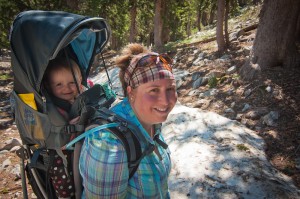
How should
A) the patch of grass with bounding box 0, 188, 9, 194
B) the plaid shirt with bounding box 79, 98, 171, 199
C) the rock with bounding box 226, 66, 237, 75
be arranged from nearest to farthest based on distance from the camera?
the plaid shirt with bounding box 79, 98, 171, 199 → the patch of grass with bounding box 0, 188, 9, 194 → the rock with bounding box 226, 66, 237, 75

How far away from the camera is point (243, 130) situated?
5770mm

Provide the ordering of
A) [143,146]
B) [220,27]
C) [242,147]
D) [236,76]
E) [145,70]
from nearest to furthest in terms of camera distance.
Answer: [143,146]
[145,70]
[242,147]
[236,76]
[220,27]

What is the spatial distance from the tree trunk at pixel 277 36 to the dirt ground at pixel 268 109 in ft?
1.03

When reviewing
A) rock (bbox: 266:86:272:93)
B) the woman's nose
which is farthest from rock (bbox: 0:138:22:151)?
rock (bbox: 266:86:272:93)

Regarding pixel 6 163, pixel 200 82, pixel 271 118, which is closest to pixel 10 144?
pixel 6 163

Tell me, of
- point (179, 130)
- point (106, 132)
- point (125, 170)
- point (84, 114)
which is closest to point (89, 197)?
point (125, 170)

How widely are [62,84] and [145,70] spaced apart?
4.17 ft

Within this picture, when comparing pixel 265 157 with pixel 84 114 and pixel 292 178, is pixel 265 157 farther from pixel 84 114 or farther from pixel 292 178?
pixel 84 114

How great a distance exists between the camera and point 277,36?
744cm

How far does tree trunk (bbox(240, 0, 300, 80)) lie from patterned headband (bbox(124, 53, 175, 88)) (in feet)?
21.1

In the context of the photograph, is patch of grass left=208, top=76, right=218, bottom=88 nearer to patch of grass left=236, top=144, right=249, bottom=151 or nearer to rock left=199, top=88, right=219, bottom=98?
rock left=199, top=88, right=219, bottom=98

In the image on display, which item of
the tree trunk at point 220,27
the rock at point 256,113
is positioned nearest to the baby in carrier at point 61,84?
the rock at point 256,113

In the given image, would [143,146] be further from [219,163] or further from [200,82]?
[200,82]

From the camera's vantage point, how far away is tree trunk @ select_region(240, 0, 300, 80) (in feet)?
23.7
